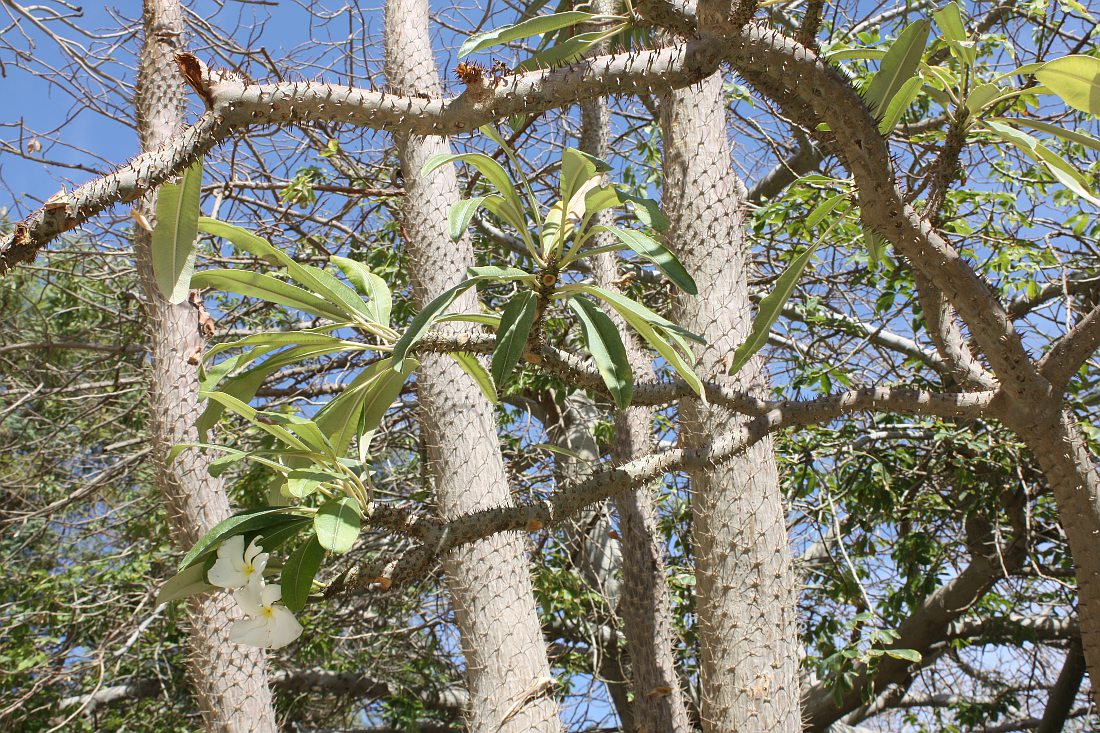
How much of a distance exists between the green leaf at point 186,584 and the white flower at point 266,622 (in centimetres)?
8

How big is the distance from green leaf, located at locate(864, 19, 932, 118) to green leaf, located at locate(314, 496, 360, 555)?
961mm

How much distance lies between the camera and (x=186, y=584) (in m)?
1.23

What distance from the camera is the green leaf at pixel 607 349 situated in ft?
3.90

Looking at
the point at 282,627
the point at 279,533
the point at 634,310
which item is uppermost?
the point at 634,310

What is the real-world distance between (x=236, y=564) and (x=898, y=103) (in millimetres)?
1186

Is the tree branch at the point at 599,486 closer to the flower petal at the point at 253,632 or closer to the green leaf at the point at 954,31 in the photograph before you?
the flower petal at the point at 253,632

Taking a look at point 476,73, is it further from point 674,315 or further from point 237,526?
point 674,315

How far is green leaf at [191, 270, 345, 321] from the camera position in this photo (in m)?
1.31

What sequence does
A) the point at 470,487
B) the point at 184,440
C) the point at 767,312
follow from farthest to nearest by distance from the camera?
the point at 184,440, the point at 470,487, the point at 767,312

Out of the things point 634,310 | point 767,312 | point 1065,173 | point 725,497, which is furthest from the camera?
point 725,497

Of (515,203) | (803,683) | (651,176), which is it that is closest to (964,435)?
(803,683)

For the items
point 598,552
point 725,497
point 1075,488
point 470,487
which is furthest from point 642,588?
point 1075,488

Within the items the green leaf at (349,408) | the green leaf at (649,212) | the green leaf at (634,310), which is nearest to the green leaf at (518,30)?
the green leaf at (649,212)

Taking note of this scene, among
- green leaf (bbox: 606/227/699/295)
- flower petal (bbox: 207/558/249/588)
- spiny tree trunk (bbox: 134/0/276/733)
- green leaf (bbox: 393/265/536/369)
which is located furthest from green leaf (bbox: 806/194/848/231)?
spiny tree trunk (bbox: 134/0/276/733)
